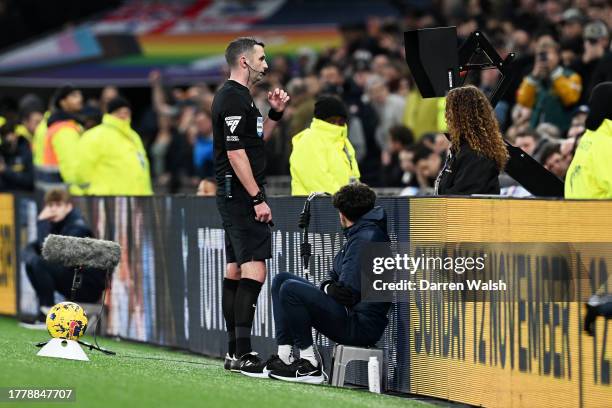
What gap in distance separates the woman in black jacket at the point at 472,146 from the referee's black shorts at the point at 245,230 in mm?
1366

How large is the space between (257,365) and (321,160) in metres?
2.16

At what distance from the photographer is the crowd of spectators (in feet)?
52.1

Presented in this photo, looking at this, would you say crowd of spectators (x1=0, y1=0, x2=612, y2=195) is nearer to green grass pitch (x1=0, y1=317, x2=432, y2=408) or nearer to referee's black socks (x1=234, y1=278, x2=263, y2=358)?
referee's black socks (x1=234, y1=278, x2=263, y2=358)

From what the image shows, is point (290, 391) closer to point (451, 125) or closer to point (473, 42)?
point (451, 125)

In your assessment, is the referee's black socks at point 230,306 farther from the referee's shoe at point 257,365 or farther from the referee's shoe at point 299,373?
the referee's shoe at point 299,373

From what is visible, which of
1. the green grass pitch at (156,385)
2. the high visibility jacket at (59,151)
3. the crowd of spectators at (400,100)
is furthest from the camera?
the high visibility jacket at (59,151)

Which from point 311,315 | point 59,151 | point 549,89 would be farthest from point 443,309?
point 59,151

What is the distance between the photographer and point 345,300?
35.5ft

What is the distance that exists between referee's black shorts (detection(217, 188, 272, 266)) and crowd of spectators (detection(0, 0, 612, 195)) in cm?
315

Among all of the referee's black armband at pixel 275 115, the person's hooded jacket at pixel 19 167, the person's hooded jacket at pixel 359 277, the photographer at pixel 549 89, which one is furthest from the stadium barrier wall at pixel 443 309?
the person's hooded jacket at pixel 19 167

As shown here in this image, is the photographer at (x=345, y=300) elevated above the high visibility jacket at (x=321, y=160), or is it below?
below

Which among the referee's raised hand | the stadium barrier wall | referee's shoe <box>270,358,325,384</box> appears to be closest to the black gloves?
the stadium barrier wall

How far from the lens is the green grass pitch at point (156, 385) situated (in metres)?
9.01

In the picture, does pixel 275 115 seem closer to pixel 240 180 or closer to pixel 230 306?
pixel 240 180
